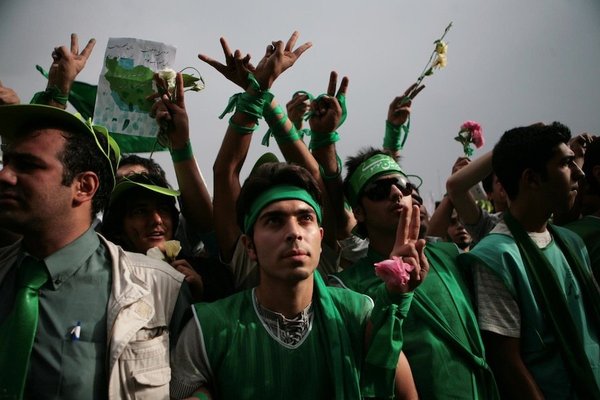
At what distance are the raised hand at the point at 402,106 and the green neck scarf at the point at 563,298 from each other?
129 centimetres

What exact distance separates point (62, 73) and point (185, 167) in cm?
121

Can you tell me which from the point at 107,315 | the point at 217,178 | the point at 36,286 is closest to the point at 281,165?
the point at 217,178

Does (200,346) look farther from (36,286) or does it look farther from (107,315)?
A: (36,286)

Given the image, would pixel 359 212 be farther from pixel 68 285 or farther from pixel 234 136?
pixel 68 285

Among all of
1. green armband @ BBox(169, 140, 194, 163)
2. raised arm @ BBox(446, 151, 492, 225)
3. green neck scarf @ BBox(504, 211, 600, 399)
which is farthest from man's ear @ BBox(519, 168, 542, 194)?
green armband @ BBox(169, 140, 194, 163)

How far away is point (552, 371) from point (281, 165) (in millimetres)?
1904

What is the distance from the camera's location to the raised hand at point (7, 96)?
328 centimetres

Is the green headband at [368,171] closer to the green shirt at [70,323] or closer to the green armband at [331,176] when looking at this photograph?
the green armband at [331,176]

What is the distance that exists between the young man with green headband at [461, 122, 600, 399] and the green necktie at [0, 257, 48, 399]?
2313mm

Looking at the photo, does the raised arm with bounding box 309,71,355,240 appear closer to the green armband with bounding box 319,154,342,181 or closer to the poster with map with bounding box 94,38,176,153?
the green armband with bounding box 319,154,342,181

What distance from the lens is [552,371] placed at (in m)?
2.80

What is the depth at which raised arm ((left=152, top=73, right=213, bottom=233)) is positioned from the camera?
10.5 feet

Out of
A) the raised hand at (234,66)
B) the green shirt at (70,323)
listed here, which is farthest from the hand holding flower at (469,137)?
the green shirt at (70,323)

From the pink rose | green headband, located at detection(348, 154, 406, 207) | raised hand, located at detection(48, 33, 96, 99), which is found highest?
raised hand, located at detection(48, 33, 96, 99)
